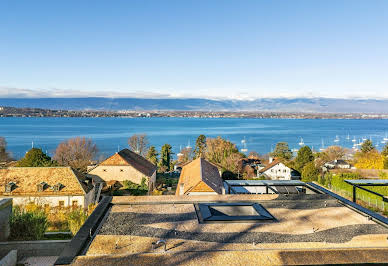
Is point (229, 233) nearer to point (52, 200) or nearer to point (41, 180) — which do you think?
point (52, 200)

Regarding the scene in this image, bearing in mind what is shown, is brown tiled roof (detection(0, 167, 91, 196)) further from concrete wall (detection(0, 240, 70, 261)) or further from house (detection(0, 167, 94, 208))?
concrete wall (detection(0, 240, 70, 261))

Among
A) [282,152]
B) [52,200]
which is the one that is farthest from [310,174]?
[282,152]

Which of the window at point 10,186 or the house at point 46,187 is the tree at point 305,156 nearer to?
the house at point 46,187

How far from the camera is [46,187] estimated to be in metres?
23.2

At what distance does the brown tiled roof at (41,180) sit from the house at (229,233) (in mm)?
14818

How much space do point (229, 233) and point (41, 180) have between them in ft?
69.0

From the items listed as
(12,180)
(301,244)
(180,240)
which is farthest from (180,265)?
(12,180)

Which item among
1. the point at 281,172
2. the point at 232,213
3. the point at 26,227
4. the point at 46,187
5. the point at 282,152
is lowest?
the point at 281,172

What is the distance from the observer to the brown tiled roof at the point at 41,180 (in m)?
22.8

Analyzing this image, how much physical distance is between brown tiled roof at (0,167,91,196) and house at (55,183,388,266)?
48.6 feet

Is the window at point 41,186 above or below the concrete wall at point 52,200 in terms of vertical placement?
above

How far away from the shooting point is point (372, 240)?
271 inches

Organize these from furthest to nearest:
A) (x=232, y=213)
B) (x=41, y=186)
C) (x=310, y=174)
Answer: (x=310, y=174), (x=41, y=186), (x=232, y=213)

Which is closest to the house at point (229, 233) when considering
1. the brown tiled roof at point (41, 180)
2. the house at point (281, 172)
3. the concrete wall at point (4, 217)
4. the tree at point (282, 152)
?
the concrete wall at point (4, 217)
